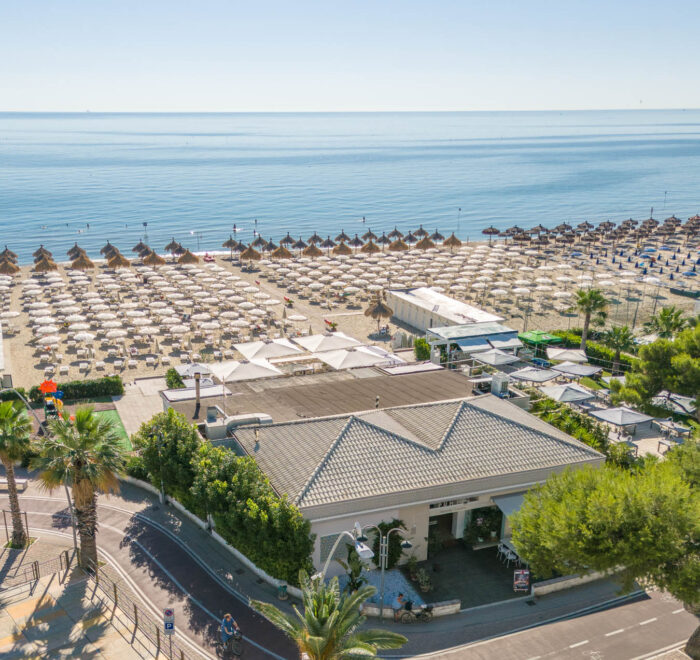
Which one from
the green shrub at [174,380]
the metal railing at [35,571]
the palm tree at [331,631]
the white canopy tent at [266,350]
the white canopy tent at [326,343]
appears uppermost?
the palm tree at [331,631]

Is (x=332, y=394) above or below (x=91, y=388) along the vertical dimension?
above

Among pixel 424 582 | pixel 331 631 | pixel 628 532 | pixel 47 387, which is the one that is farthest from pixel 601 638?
pixel 47 387

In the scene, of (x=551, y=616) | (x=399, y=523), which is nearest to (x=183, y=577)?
(x=399, y=523)

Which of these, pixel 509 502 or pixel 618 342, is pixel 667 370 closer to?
pixel 618 342

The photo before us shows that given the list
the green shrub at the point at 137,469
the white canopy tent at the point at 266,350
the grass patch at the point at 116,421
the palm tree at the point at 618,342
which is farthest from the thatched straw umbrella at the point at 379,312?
the green shrub at the point at 137,469

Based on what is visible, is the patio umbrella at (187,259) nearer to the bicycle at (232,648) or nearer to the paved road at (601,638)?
the bicycle at (232,648)

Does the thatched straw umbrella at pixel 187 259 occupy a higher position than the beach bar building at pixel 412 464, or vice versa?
the beach bar building at pixel 412 464
